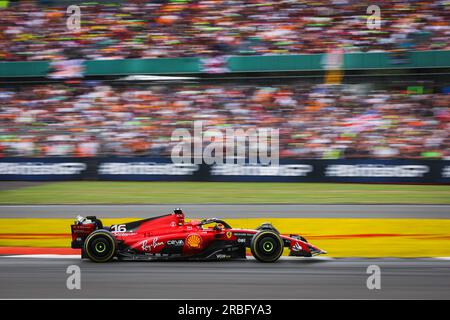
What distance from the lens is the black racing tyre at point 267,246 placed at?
7.71 m

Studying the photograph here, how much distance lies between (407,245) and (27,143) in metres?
13.8

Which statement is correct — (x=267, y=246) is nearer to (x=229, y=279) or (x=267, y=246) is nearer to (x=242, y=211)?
(x=229, y=279)

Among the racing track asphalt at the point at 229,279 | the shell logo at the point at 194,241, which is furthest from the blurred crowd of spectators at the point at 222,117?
the shell logo at the point at 194,241

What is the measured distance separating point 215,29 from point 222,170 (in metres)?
5.94

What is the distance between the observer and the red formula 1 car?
7789 mm

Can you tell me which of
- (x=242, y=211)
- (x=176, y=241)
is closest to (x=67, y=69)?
(x=242, y=211)

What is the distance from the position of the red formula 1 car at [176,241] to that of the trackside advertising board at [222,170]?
9707mm

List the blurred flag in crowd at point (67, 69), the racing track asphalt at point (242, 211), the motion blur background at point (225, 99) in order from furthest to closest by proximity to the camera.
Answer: the blurred flag in crowd at point (67, 69), the motion blur background at point (225, 99), the racing track asphalt at point (242, 211)

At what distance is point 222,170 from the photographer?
58.7ft

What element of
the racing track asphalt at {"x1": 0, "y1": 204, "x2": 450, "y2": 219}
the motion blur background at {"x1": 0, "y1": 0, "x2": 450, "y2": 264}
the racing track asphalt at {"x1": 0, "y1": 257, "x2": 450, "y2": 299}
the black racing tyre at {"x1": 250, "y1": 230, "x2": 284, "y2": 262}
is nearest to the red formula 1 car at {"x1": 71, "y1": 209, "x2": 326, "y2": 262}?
the black racing tyre at {"x1": 250, "y1": 230, "x2": 284, "y2": 262}

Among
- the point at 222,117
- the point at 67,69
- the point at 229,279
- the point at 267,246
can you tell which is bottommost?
the point at 229,279

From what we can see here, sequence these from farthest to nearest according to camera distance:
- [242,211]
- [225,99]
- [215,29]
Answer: [215,29] → [225,99] → [242,211]

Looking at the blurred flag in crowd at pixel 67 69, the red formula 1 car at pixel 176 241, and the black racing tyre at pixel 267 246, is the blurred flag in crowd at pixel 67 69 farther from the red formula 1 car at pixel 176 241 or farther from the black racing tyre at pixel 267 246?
the black racing tyre at pixel 267 246
